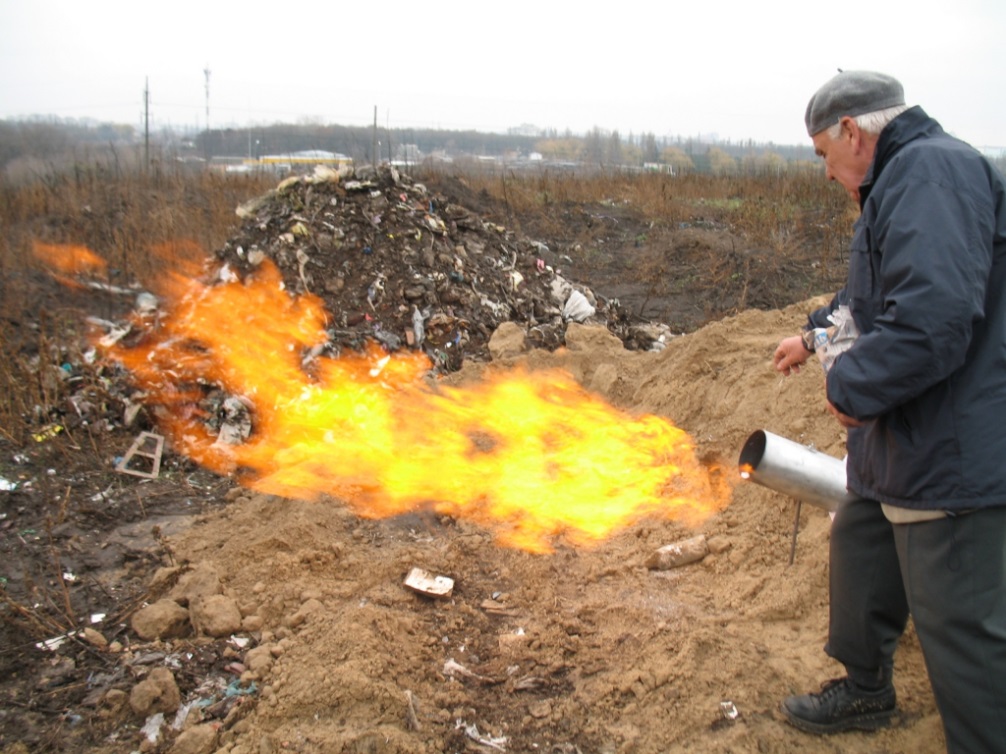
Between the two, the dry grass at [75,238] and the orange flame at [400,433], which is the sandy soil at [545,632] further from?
the dry grass at [75,238]

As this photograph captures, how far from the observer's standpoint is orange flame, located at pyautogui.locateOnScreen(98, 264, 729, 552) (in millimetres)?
4512

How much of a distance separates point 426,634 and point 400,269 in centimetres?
542

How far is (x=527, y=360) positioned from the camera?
6.90 meters

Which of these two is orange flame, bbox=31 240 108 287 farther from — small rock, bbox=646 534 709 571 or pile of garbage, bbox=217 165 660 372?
small rock, bbox=646 534 709 571

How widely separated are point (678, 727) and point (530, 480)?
2355mm

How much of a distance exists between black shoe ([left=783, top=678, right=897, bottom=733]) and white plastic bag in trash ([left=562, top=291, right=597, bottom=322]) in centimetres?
608

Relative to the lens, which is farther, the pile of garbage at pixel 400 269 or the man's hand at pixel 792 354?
the pile of garbage at pixel 400 269

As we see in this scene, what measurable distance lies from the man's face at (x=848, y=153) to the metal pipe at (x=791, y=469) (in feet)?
3.79

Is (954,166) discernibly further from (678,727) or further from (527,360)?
(527,360)

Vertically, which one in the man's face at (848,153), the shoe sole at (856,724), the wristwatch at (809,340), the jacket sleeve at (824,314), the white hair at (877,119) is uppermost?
the white hair at (877,119)

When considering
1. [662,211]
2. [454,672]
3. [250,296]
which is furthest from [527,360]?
[662,211]

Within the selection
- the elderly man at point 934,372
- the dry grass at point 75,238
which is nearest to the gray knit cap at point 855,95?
the elderly man at point 934,372

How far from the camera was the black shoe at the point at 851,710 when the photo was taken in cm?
246

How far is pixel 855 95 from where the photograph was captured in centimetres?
211
